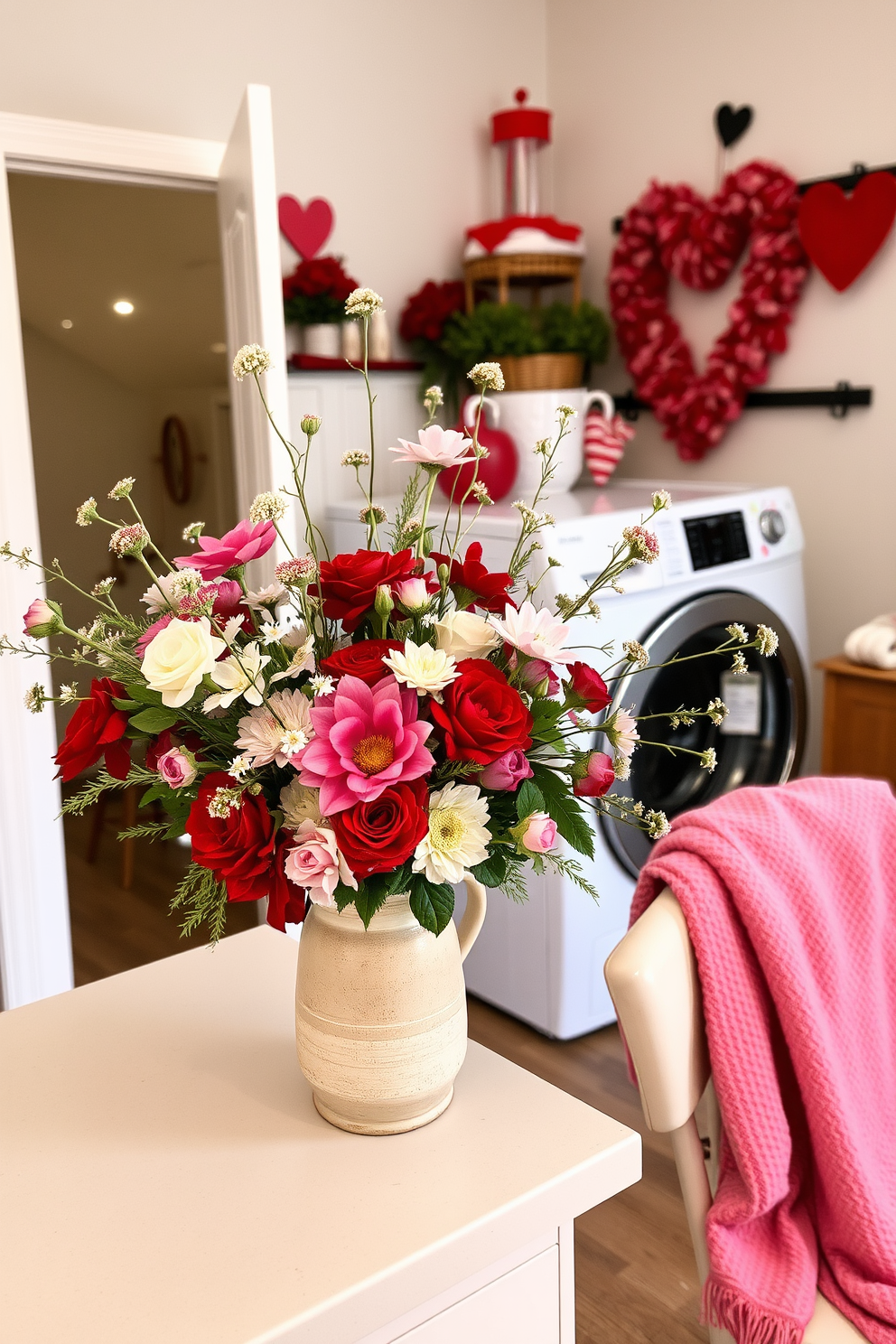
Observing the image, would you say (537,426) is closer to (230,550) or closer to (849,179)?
(849,179)

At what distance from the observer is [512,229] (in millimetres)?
2902

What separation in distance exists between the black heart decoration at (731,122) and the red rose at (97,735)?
8.00 feet

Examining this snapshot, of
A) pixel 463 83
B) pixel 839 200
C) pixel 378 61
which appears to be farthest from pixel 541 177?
pixel 839 200

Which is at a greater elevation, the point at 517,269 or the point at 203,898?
the point at 517,269

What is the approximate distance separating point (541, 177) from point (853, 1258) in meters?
2.94

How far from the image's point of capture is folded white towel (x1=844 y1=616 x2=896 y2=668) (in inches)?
90.1

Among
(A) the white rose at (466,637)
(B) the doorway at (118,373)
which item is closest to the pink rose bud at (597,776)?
(A) the white rose at (466,637)

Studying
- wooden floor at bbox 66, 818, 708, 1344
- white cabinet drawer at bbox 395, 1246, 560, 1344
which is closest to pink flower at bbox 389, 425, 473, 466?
white cabinet drawer at bbox 395, 1246, 560, 1344

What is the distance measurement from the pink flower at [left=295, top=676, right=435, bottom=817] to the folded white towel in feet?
5.76

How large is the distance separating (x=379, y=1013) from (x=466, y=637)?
29 cm

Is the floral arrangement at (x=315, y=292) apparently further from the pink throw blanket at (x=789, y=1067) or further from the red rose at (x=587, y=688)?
the red rose at (x=587, y=688)

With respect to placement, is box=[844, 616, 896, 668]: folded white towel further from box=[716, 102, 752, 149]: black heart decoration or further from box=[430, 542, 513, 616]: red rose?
box=[430, 542, 513, 616]: red rose

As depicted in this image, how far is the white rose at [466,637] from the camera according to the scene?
0.82 meters

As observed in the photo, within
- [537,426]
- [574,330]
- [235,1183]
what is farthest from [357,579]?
[574,330]
